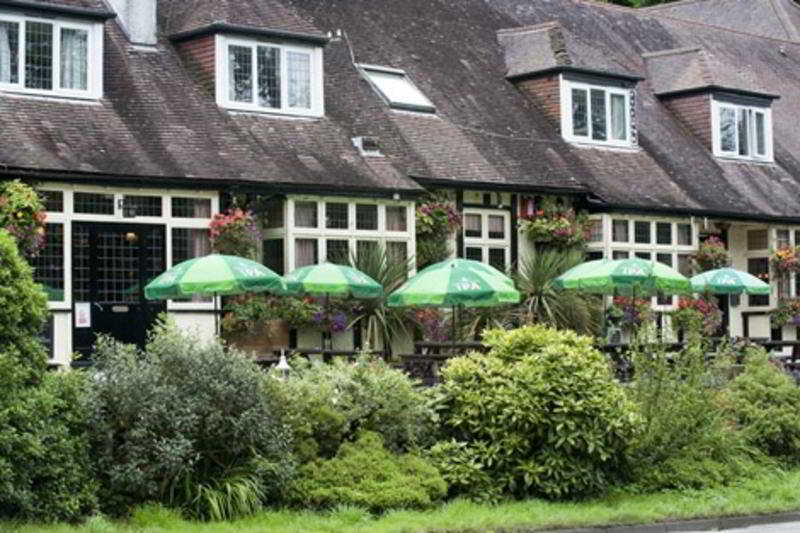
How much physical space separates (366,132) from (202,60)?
354 centimetres

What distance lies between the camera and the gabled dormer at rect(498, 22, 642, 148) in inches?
1431

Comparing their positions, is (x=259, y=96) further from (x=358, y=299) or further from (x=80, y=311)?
(x=80, y=311)

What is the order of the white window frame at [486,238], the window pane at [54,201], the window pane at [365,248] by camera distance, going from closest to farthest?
the window pane at [54,201]
the window pane at [365,248]
the white window frame at [486,238]

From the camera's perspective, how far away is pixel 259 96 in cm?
3050

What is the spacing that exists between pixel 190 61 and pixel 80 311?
20.6ft

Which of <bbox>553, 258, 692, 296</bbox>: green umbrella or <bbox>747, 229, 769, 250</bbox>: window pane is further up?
<bbox>747, 229, 769, 250</bbox>: window pane

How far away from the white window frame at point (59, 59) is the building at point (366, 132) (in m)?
0.04

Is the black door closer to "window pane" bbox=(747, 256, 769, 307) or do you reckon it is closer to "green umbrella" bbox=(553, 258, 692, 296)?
"green umbrella" bbox=(553, 258, 692, 296)

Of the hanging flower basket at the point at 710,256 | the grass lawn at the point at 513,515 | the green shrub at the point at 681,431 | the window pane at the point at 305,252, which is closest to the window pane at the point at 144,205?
the window pane at the point at 305,252

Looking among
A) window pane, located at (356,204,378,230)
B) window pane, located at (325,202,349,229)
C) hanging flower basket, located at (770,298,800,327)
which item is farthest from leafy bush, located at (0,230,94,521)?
hanging flower basket, located at (770,298,800,327)

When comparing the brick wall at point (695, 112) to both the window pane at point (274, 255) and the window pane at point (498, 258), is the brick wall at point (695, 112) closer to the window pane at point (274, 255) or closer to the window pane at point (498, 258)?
the window pane at point (498, 258)

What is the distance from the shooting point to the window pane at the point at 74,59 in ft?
90.7

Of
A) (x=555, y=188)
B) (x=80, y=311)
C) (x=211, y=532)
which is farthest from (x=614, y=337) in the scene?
(x=211, y=532)

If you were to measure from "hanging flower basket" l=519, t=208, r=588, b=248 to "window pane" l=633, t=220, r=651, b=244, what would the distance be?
6.25ft
